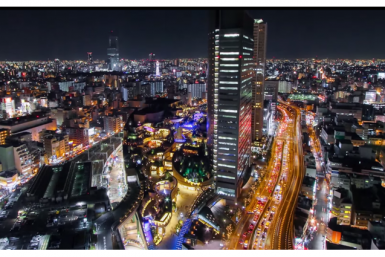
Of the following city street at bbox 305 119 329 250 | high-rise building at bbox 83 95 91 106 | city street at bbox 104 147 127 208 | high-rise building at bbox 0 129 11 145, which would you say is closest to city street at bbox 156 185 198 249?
city street at bbox 104 147 127 208

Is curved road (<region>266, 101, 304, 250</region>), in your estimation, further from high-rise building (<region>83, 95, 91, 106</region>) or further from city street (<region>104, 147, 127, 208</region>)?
high-rise building (<region>83, 95, 91, 106</region>)

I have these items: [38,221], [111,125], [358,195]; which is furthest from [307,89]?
[38,221]

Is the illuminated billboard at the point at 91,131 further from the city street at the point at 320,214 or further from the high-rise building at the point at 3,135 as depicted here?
the city street at the point at 320,214

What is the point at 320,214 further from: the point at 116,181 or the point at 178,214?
the point at 116,181

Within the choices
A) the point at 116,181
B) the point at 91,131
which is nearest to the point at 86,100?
the point at 91,131

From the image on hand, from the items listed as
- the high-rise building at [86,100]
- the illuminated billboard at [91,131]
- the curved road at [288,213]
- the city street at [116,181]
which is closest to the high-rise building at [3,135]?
the illuminated billboard at [91,131]
